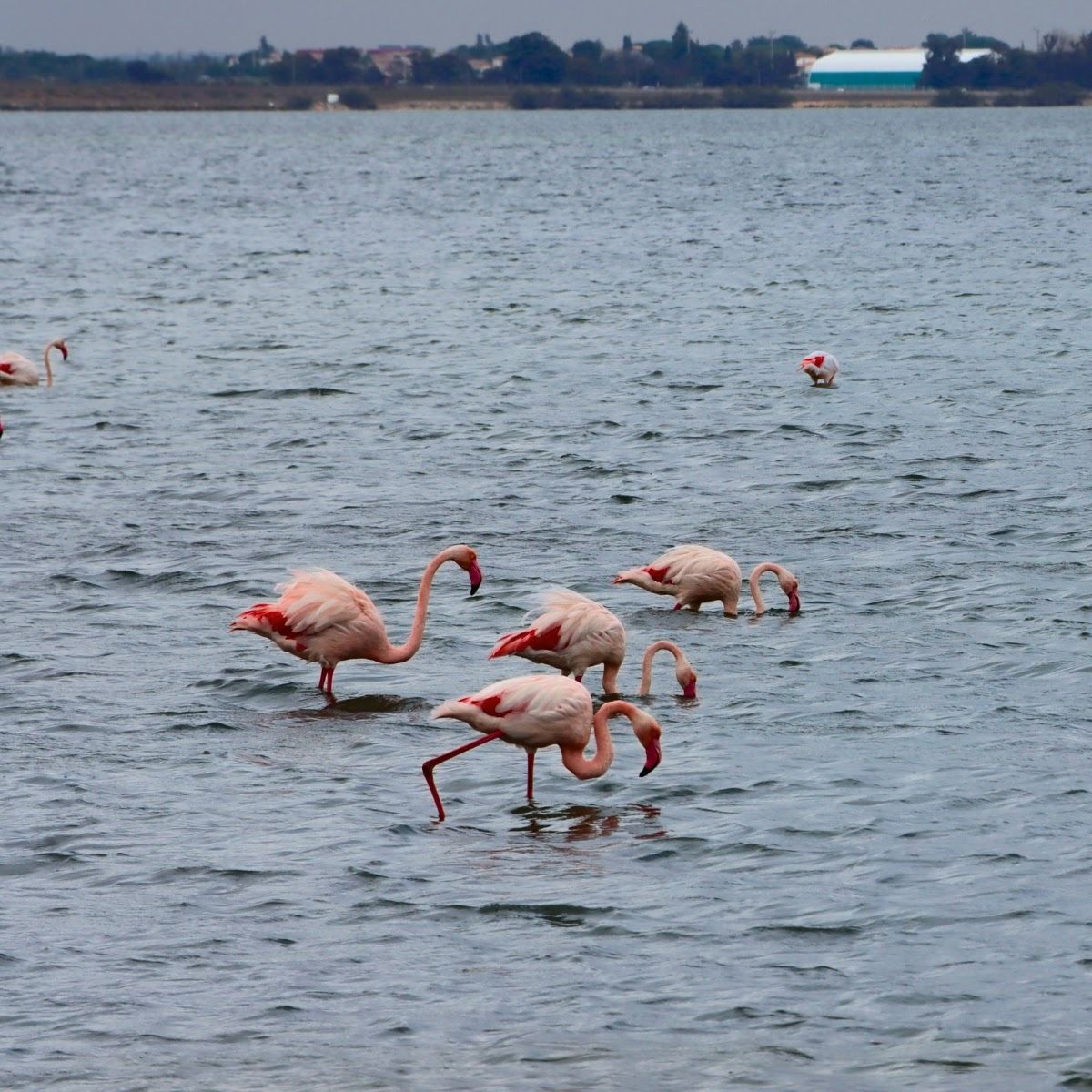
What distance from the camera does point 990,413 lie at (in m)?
22.0

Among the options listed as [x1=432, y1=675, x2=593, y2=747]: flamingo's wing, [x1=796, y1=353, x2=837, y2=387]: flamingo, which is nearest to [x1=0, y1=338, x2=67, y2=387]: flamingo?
[x1=796, y1=353, x2=837, y2=387]: flamingo

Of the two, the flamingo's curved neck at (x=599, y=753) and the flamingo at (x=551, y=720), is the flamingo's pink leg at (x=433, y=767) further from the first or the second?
the flamingo's curved neck at (x=599, y=753)

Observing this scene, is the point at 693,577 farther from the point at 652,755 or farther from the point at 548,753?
the point at 652,755

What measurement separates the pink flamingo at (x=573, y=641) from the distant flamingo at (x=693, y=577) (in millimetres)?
1891

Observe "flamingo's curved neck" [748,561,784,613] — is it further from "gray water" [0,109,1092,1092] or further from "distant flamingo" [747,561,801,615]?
"gray water" [0,109,1092,1092]

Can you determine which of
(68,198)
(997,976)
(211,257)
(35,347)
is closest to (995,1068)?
(997,976)

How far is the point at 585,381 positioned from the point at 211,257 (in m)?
23.7

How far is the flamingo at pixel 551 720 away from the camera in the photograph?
954cm

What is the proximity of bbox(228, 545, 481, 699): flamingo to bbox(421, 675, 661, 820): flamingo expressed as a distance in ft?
5.74

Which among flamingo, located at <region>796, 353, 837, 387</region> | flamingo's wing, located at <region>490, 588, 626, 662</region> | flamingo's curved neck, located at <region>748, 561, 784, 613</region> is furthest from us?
flamingo, located at <region>796, 353, 837, 387</region>

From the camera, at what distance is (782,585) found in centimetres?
1312

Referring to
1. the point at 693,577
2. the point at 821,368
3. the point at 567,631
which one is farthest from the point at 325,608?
the point at 821,368

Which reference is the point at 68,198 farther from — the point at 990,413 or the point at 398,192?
the point at 990,413

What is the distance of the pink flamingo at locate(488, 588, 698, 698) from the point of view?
11109mm
